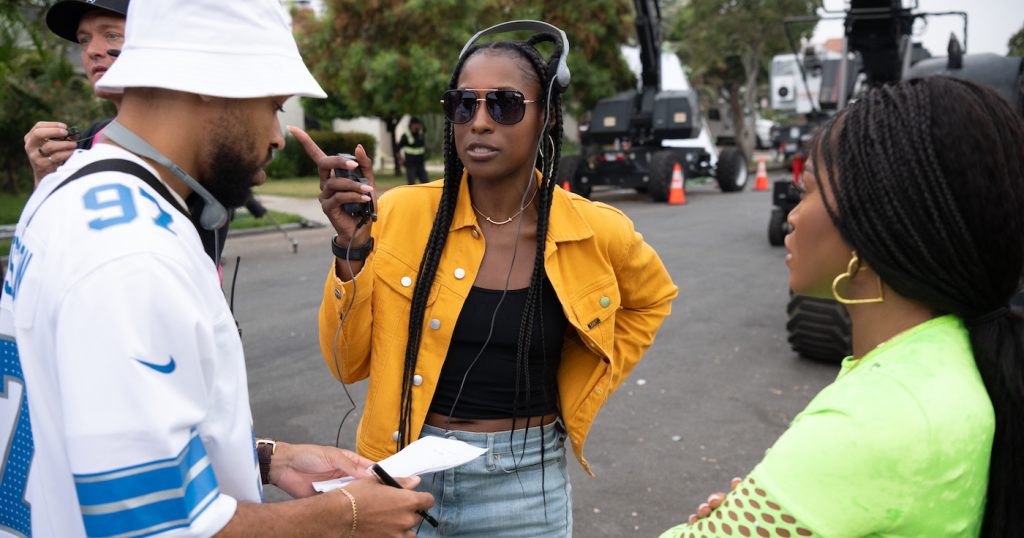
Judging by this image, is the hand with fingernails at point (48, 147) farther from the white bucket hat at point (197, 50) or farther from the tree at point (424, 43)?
the tree at point (424, 43)

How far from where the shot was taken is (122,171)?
1323mm

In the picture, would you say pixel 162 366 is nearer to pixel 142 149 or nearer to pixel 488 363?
pixel 142 149

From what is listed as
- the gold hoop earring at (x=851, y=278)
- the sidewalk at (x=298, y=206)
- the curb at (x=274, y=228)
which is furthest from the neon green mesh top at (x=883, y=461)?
the sidewalk at (x=298, y=206)

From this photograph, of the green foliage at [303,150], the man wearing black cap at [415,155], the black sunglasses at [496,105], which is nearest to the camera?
the black sunglasses at [496,105]

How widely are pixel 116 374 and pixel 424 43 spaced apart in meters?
20.3

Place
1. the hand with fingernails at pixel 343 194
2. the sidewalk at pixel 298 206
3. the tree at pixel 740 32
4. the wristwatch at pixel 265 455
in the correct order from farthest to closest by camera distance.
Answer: the tree at pixel 740 32
the sidewalk at pixel 298 206
the hand with fingernails at pixel 343 194
the wristwatch at pixel 265 455

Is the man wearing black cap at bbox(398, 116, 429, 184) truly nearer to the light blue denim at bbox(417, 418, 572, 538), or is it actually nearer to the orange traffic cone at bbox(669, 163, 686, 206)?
the orange traffic cone at bbox(669, 163, 686, 206)


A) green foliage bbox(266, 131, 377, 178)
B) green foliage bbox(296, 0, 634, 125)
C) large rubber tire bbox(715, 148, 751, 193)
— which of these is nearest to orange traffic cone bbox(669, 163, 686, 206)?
large rubber tire bbox(715, 148, 751, 193)

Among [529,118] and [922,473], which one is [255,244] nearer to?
[529,118]

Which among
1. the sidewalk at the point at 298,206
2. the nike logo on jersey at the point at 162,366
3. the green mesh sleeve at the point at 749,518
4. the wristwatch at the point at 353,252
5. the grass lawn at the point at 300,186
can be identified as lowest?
the grass lawn at the point at 300,186

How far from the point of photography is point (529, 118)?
97.2 inches

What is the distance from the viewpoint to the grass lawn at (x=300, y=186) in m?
20.5

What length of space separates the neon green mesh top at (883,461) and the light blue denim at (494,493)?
3.29ft

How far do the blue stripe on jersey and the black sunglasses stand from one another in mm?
1448
